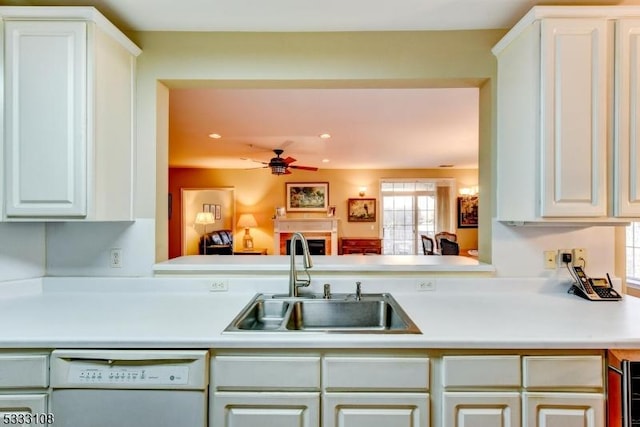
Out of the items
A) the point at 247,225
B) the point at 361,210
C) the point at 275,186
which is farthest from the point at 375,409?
the point at 275,186

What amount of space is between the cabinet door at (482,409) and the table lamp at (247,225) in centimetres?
675

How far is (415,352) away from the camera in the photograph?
1.29 m

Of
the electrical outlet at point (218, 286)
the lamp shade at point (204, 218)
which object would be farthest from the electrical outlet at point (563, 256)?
the lamp shade at point (204, 218)

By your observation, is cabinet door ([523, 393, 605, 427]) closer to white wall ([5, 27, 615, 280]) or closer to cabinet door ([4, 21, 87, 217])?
white wall ([5, 27, 615, 280])

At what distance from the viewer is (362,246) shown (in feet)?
25.2

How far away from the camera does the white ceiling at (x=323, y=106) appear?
176 centimetres

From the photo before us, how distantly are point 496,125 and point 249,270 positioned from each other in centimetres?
164

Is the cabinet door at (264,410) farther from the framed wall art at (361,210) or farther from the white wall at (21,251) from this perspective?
the framed wall art at (361,210)

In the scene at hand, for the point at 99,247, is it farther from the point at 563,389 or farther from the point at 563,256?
the point at 563,256

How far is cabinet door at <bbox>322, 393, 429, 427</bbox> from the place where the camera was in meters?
1.28

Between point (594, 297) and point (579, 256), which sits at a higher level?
point (579, 256)

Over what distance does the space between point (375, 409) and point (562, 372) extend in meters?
0.71

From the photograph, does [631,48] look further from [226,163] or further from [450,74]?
[226,163]

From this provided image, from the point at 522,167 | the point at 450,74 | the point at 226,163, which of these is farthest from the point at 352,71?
the point at 226,163
